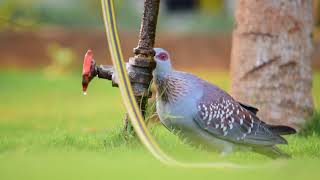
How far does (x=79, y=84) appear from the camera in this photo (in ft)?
48.1

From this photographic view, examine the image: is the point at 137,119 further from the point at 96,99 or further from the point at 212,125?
the point at 96,99

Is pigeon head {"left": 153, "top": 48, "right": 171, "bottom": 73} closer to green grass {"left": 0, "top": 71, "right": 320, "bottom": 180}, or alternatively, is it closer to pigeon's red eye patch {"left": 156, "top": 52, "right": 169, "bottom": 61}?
pigeon's red eye patch {"left": 156, "top": 52, "right": 169, "bottom": 61}

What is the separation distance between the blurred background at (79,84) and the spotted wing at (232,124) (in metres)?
0.15

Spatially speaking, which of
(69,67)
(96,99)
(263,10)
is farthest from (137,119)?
(69,67)

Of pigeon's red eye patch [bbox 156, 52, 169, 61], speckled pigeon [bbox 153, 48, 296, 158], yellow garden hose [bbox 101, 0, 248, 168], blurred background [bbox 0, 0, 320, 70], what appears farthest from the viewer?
blurred background [bbox 0, 0, 320, 70]

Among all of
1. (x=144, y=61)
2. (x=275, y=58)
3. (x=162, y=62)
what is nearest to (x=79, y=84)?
(x=275, y=58)

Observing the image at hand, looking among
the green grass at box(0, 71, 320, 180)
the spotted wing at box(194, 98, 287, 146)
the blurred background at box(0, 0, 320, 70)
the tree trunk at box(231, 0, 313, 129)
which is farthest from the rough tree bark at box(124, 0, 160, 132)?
the blurred background at box(0, 0, 320, 70)

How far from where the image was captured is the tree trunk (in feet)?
25.4

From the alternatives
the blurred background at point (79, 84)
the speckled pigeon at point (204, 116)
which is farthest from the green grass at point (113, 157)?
the speckled pigeon at point (204, 116)

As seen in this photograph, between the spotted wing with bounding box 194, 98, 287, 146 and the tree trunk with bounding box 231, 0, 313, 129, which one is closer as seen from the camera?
the spotted wing with bounding box 194, 98, 287, 146

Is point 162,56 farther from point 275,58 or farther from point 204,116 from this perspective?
point 275,58

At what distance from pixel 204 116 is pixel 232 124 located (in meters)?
0.26

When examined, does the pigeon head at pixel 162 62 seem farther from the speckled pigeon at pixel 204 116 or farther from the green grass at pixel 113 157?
the green grass at pixel 113 157

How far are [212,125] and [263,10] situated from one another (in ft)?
8.00
